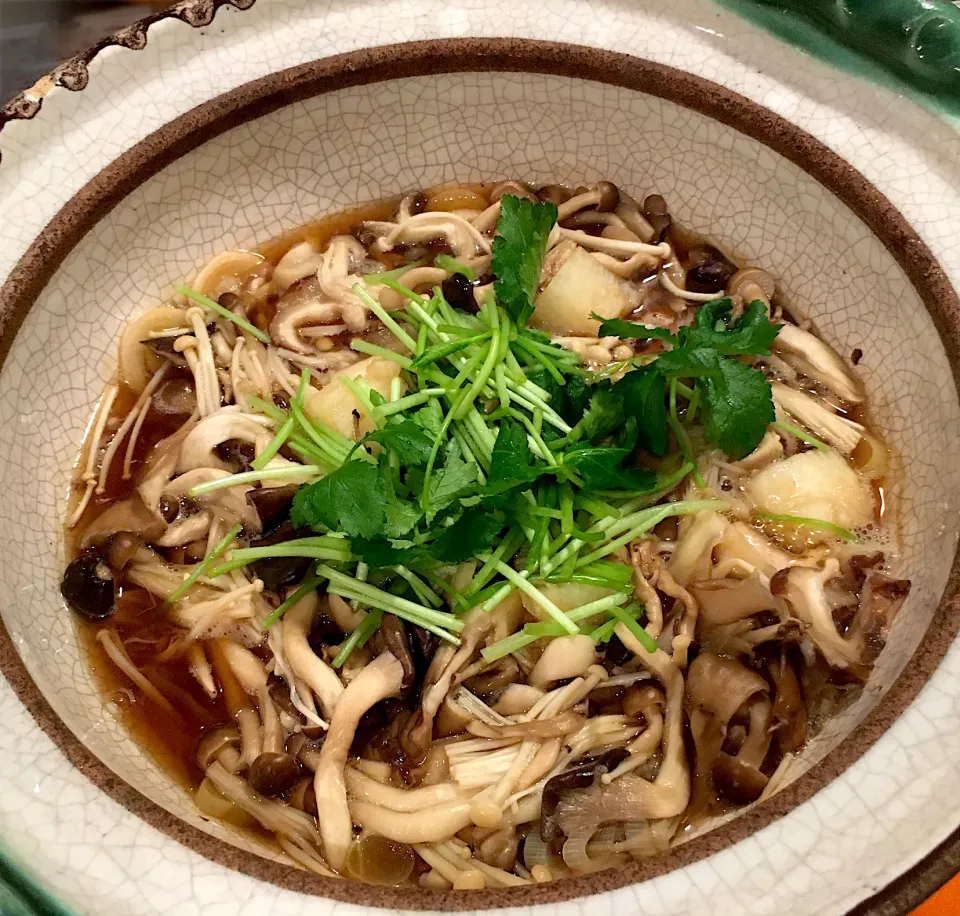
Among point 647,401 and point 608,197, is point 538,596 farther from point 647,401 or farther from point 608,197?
point 608,197

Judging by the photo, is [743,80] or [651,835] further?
[743,80]

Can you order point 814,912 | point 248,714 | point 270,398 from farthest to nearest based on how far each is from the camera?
point 270,398 < point 248,714 < point 814,912

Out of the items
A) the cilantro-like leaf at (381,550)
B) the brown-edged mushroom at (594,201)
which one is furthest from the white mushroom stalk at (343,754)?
the brown-edged mushroom at (594,201)

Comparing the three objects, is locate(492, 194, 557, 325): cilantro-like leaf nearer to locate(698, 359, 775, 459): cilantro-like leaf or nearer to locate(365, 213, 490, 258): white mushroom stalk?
locate(365, 213, 490, 258): white mushroom stalk

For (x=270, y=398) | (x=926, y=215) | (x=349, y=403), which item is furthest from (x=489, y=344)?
(x=926, y=215)

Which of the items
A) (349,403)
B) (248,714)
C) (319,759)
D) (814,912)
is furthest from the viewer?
(349,403)

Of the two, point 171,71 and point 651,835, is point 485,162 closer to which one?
point 171,71

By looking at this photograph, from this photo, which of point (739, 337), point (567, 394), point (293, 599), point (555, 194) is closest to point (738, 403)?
point (739, 337)

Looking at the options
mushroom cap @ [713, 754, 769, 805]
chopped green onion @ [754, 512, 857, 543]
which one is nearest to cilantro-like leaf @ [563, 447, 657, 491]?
chopped green onion @ [754, 512, 857, 543]
